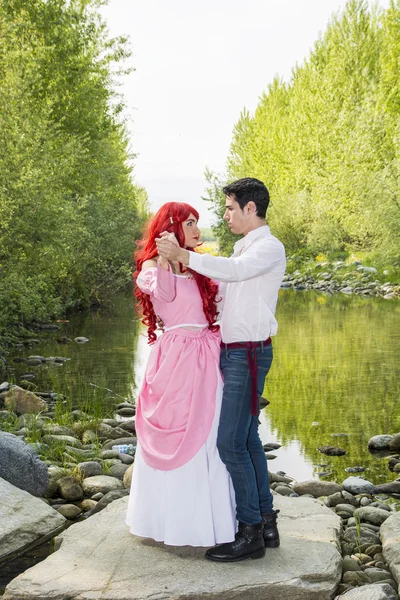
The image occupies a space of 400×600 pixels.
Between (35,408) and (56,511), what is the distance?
4086 mm

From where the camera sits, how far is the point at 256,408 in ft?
15.4

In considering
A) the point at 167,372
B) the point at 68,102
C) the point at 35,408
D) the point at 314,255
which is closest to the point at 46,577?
the point at 167,372

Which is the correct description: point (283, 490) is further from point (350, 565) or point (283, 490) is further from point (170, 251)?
point (170, 251)

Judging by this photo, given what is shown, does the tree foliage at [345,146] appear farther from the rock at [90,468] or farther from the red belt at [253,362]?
the red belt at [253,362]

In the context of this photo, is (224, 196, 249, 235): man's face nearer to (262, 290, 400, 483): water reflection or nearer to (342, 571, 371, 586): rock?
(342, 571, 371, 586): rock

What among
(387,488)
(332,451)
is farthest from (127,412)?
(387,488)

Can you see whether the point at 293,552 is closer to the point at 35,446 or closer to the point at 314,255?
the point at 35,446

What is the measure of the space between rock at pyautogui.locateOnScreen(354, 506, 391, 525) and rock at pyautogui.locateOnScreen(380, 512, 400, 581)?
28cm

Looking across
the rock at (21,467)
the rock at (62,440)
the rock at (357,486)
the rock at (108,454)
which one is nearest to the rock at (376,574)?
the rock at (357,486)

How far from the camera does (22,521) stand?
18.6 feet

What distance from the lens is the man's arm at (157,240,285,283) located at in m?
4.33

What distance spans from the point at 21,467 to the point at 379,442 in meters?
3.99

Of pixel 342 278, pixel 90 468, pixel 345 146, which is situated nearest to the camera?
pixel 90 468

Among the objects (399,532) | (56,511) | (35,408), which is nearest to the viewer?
(399,532)
